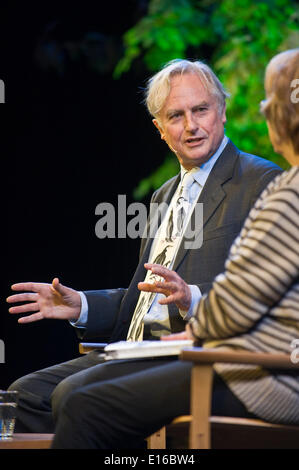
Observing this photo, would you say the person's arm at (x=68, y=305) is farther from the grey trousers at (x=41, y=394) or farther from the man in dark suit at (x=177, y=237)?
the grey trousers at (x=41, y=394)

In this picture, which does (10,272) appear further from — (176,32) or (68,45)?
(176,32)

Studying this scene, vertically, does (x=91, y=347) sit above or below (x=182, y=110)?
below

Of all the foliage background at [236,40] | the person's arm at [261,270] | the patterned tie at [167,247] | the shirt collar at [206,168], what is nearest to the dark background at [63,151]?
the foliage background at [236,40]

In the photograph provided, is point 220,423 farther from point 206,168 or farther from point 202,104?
point 202,104

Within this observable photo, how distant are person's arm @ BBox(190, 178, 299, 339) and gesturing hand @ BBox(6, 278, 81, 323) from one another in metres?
1.08

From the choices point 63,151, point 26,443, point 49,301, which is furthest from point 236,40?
point 26,443

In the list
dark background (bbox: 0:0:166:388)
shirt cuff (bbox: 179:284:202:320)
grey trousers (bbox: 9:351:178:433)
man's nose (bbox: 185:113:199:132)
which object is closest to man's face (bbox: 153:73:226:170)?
man's nose (bbox: 185:113:199:132)

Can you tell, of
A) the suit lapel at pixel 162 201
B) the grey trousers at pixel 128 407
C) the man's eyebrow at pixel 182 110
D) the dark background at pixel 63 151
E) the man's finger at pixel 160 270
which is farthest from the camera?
the dark background at pixel 63 151

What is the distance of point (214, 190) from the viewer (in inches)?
102

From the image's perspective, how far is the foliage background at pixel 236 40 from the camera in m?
3.95

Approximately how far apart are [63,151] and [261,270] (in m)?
3.88

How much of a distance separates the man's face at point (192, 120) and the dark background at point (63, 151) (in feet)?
8.37

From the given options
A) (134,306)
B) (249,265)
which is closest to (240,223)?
(134,306)
